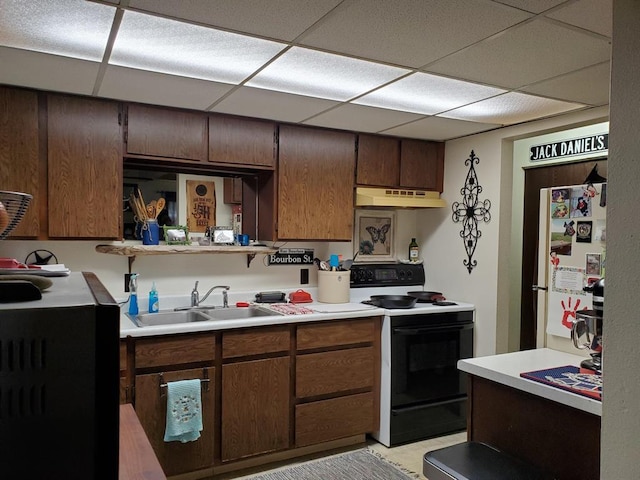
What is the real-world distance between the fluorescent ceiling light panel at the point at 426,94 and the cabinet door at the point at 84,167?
4.76ft

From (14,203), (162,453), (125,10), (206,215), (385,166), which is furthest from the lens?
(385,166)

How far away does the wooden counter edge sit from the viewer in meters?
1.08

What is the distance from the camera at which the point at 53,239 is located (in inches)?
106

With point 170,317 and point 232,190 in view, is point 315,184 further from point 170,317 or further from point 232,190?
point 170,317

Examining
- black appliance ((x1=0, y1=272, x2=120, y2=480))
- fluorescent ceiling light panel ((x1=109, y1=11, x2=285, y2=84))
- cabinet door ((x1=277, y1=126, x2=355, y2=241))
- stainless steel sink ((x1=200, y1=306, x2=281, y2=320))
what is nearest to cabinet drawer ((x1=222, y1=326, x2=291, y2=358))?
stainless steel sink ((x1=200, y1=306, x2=281, y2=320))

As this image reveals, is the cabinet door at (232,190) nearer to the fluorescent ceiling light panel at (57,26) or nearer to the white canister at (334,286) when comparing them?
the white canister at (334,286)

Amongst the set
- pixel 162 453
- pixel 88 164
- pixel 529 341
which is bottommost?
pixel 162 453

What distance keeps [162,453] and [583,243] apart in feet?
7.77

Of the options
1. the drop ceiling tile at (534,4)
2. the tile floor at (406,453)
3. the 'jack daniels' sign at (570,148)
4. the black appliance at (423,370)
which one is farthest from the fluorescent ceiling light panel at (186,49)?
the 'jack daniels' sign at (570,148)

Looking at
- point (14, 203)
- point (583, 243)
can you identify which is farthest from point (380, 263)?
point (14, 203)

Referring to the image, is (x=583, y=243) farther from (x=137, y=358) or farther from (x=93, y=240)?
(x=93, y=240)

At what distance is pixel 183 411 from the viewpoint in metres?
2.61

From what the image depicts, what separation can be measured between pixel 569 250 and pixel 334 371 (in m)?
1.61

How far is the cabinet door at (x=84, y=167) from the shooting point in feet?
8.70
